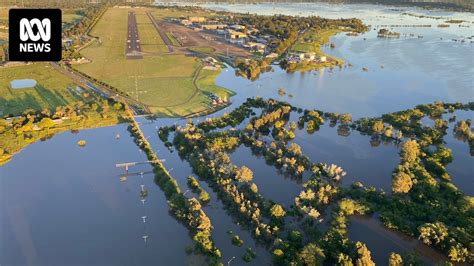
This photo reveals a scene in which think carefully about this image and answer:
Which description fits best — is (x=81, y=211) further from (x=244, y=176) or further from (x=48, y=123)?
(x=48, y=123)

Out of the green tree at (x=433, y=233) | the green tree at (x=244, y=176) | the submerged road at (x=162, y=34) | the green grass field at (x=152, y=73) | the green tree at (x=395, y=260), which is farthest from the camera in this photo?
the submerged road at (x=162, y=34)

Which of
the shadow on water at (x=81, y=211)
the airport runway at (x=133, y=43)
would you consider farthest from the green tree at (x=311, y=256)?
the airport runway at (x=133, y=43)

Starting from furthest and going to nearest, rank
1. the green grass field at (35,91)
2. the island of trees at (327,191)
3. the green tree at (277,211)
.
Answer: the green grass field at (35,91)
the green tree at (277,211)
the island of trees at (327,191)

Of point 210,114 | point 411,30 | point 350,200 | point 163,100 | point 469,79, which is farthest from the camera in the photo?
point 411,30

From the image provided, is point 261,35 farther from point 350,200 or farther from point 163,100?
point 350,200

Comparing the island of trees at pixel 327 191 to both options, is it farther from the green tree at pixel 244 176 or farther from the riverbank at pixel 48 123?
the riverbank at pixel 48 123

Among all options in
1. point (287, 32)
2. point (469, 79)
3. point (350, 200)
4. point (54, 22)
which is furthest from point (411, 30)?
point (54, 22)

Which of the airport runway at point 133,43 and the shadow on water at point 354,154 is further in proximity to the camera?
the airport runway at point 133,43
